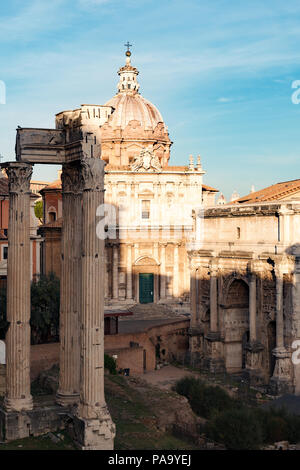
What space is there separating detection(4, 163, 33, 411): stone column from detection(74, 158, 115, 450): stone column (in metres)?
2.17

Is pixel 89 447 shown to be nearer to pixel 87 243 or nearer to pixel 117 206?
pixel 87 243

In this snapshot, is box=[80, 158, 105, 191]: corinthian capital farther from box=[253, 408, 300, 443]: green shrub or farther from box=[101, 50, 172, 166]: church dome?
box=[101, 50, 172, 166]: church dome

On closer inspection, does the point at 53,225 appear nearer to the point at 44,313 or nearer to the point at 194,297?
the point at 194,297

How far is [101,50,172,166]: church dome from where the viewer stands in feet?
187

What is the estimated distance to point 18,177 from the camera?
59.1 ft

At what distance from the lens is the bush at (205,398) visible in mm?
25812

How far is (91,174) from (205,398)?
Result: 13.6m

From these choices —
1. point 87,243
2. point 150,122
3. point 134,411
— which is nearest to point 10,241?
point 87,243

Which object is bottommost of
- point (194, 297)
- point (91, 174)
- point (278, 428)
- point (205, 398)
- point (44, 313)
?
point (278, 428)

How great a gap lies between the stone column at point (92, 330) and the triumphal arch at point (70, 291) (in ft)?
0.09

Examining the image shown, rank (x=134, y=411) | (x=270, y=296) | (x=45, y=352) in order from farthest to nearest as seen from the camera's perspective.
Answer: (x=270, y=296) → (x=45, y=352) → (x=134, y=411)

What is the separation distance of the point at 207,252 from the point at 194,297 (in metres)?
3.45

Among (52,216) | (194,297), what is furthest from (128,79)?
(194,297)

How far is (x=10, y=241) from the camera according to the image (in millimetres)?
18078
